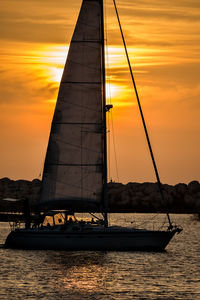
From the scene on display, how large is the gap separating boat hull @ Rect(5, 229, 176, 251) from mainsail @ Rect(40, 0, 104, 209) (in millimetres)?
3120

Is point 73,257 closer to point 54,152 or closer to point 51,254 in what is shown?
point 51,254

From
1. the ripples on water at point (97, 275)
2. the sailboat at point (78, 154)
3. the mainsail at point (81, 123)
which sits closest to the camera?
the ripples on water at point (97, 275)

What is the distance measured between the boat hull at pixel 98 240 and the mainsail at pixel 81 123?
3.12m

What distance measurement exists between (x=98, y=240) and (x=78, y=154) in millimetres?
Result: 7221

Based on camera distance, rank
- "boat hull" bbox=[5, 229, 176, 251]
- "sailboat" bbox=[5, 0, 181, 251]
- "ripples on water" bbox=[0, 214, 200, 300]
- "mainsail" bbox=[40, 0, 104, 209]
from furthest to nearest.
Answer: "mainsail" bbox=[40, 0, 104, 209]
"sailboat" bbox=[5, 0, 181, 251]
"boat hull" bbox=[5, 229, 176, 251]
"ripples on water" bbox=[0, 214, 200, 300]

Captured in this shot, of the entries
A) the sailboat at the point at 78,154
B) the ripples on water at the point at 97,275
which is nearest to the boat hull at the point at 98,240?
the sailboat at the point at 78,154

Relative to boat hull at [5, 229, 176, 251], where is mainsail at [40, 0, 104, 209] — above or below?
above

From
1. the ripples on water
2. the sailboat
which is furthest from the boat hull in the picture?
the ripples on water

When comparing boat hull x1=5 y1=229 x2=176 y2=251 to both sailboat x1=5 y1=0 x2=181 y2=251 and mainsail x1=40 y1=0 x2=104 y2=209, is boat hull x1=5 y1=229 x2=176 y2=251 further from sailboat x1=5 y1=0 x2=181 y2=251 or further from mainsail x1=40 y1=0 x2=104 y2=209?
mainsail x1=40 y1=0 x2=104 y2=209

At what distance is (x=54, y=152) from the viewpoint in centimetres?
5884

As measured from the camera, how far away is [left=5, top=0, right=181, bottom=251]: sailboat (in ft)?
187

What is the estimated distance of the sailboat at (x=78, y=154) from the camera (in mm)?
56938

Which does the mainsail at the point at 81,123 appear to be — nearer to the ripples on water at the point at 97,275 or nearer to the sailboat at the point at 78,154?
the sailboat at the point at 78,154

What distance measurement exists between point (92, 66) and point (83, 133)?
5409 mm
